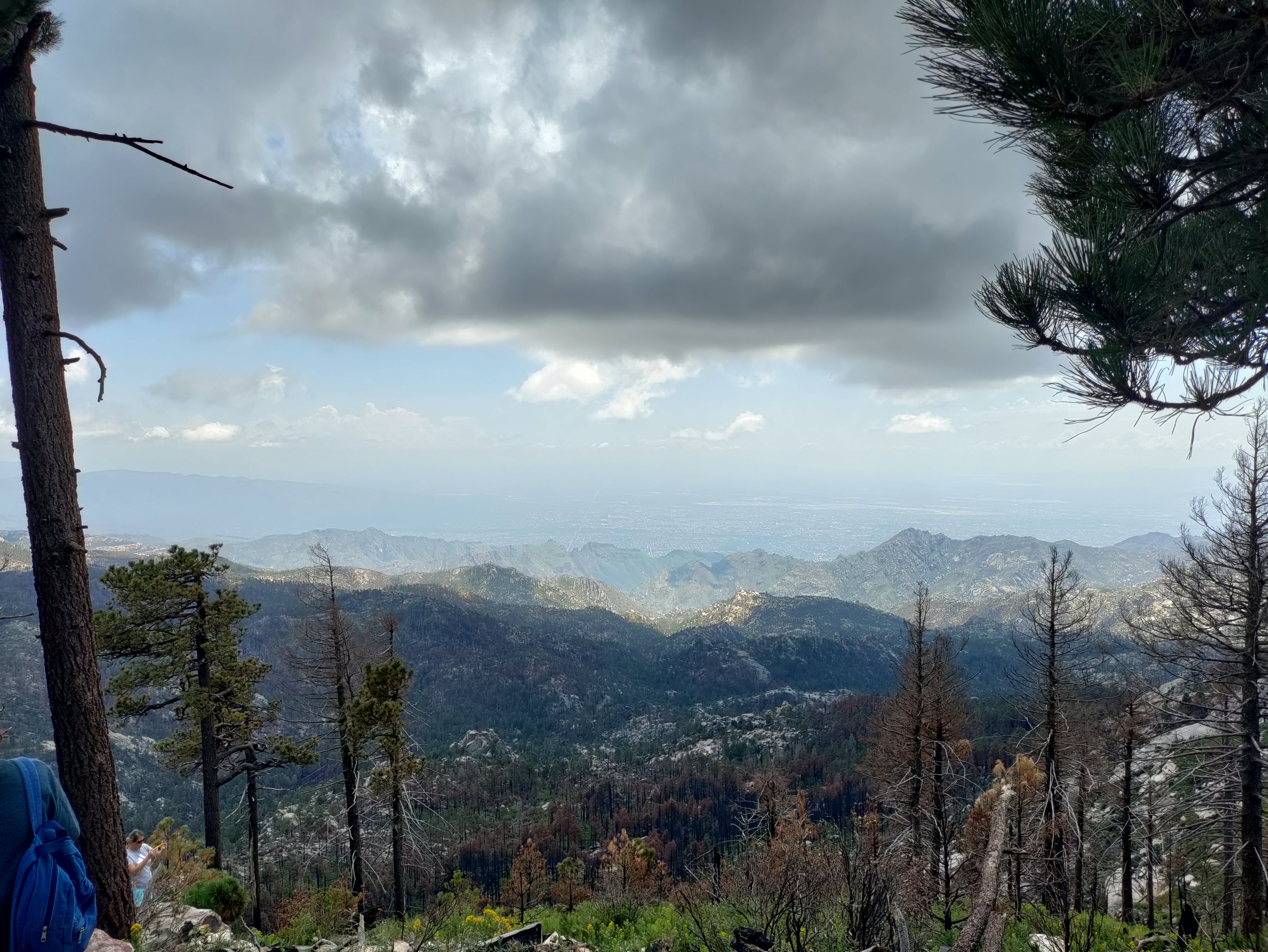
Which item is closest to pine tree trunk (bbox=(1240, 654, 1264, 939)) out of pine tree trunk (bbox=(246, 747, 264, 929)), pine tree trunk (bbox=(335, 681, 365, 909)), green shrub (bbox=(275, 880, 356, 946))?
green shrub (bbox=(275, 880, 356, 946))

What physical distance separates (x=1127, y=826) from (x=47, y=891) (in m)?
22.1

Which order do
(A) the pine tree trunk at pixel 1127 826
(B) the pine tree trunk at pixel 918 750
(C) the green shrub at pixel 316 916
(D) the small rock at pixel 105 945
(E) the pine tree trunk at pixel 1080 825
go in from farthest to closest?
(B) the pine tree trunk at pixel 918 750
(A) the pine tree trunk at pixel 1127 826
(E) the pine tree trunk at pixel 1080 825
(C) the green shrub at pixel 316 916
(D) the small rock at pixel 105 945

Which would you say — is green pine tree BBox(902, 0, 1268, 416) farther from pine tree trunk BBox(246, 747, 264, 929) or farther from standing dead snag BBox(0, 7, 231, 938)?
pine tree trunk BBox(246, 747, 264, 929)

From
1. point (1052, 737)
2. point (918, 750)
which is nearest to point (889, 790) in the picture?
point (918, 750)

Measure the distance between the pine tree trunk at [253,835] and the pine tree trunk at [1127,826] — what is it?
854 inches

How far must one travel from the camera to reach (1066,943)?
3473 mm

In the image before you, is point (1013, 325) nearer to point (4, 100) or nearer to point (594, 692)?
point (4, 100)

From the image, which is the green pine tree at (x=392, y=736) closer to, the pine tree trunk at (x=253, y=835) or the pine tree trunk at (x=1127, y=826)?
the pine tree trunk at (x=253, y=835)

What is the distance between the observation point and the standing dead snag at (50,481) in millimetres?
4801

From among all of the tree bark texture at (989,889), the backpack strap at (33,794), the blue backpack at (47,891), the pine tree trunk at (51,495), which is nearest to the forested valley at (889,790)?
the tree bark texture at (989,889)

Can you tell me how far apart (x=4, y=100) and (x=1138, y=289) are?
7.73 m

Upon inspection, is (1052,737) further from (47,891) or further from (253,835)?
(253,835)

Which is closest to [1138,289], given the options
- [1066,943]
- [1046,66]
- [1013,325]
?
[1013,325]

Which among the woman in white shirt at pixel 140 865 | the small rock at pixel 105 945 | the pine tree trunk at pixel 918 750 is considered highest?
the small rock at pixel 105 945
